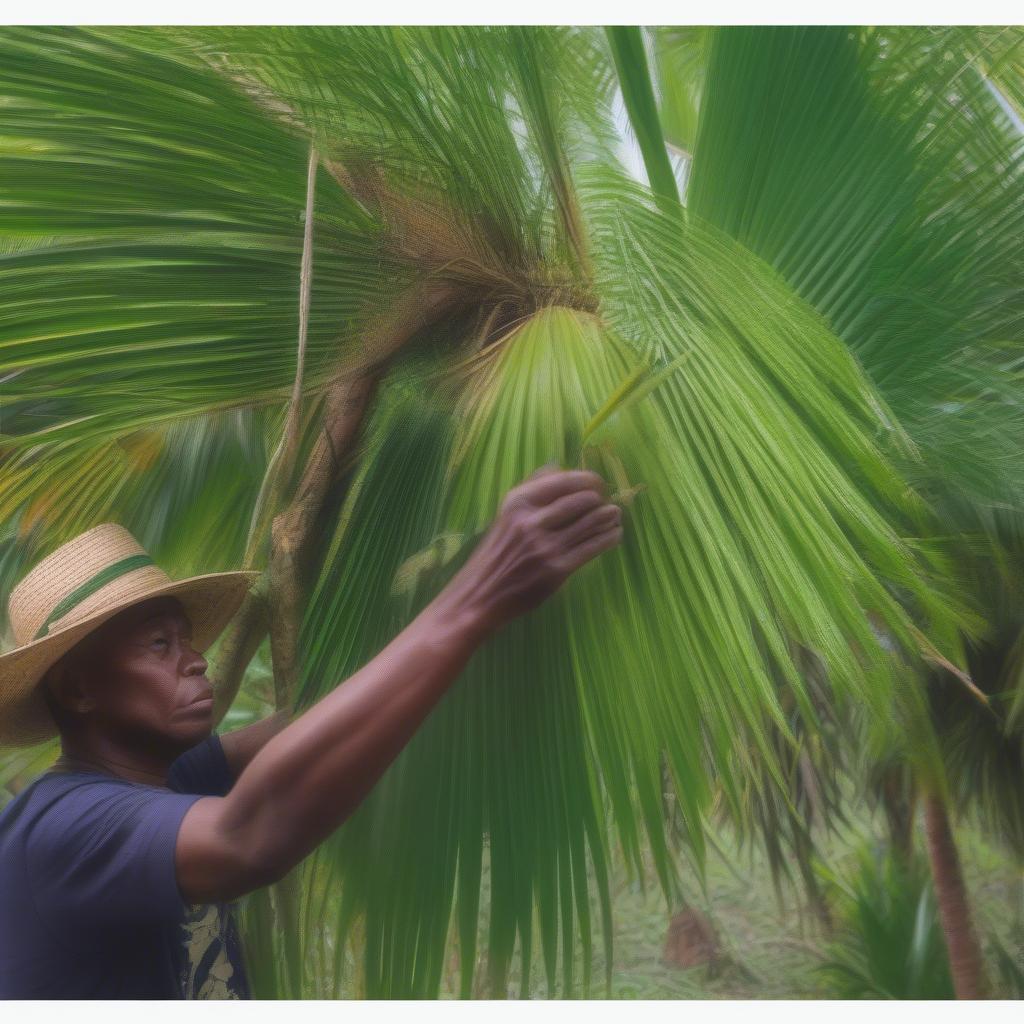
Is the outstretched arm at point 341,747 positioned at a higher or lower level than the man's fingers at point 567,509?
lower

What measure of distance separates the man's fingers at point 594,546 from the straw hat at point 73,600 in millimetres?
380

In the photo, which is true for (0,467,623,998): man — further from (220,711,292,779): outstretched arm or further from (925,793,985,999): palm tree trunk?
(925,793,985,999): palm tree trunk

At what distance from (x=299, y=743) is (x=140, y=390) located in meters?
0.51

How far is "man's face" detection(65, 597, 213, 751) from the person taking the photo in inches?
49.2

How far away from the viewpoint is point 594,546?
4.06 feet

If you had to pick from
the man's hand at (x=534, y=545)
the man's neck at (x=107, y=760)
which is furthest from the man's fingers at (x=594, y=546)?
the man's neck at (x=107, y=760)

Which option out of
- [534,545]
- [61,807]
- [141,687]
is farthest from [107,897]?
[534,545]

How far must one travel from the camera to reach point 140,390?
4.54ft

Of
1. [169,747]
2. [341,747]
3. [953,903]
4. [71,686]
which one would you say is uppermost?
[71,686]

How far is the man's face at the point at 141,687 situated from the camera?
1249mm

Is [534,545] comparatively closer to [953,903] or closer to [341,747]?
[341,747]

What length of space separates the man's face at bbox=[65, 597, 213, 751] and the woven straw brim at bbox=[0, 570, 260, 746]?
0.03 meters

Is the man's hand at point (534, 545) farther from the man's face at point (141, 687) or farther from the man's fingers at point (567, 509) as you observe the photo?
the man's face at point (141, 687)

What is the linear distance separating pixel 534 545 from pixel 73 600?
0.48 metres
